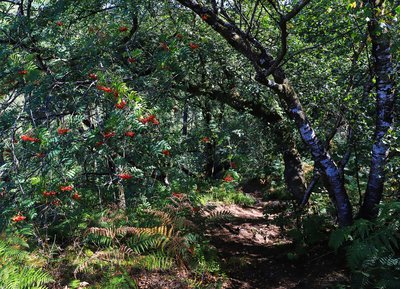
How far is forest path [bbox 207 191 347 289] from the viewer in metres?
4.49

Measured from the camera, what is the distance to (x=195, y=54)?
612 cm

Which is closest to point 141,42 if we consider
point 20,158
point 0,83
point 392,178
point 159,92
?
point 159,92

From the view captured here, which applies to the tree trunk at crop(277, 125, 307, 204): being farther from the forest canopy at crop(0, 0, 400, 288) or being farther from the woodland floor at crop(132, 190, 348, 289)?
the woodland floor at crop(132, 190, 348, 289)

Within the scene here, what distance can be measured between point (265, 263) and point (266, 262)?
4 cm

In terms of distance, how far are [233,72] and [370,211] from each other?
3.45m

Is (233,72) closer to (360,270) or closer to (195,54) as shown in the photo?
(195,54)

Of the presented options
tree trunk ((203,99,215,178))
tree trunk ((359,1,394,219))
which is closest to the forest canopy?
tree trunk ((359,1,394,219))

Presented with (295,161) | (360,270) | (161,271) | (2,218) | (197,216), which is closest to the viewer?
(360,270)

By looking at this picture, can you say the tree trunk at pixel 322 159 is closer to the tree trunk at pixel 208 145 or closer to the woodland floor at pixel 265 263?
the woodland floor at pixel 265 263

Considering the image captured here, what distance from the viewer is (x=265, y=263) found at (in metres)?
5.24

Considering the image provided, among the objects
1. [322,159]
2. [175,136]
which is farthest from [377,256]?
[175,136]

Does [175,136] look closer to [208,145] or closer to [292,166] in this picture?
[208,145]

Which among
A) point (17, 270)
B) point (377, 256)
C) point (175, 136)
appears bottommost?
point (17, 270)

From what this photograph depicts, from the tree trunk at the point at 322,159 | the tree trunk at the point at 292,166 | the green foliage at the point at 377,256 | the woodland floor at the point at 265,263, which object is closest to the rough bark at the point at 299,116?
the tree trunk at the point at 322,159
